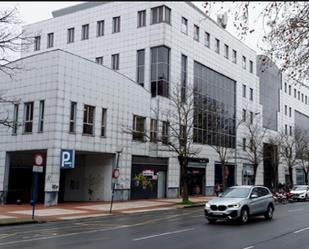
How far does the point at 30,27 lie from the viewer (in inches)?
2210

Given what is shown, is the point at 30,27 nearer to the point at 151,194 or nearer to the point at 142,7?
the point at 142,7

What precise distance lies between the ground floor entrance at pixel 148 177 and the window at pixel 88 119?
5844 mm

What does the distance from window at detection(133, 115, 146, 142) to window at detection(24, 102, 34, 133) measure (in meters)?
A: 9.21

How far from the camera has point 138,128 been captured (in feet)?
132

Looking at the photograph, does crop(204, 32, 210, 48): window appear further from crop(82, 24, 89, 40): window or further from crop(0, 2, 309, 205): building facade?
crop(82, 24, 89, 40): window

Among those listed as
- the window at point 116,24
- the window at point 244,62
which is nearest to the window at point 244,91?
the window at point 244,62

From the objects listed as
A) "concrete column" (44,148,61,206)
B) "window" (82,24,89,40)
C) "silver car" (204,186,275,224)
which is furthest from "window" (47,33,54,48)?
"silver car" (204,186,275,224)

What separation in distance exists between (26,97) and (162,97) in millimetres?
13823

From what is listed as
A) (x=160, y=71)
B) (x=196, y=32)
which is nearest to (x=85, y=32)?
(x=160, y=71)

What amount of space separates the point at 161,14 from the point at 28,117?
17.9m

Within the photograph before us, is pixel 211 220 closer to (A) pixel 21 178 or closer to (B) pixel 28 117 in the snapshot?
(B) pixel 28 117

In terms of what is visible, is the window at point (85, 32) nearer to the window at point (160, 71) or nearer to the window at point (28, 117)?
the window at point (160, 71)

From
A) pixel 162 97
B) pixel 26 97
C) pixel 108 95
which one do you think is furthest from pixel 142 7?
pixel 26 97

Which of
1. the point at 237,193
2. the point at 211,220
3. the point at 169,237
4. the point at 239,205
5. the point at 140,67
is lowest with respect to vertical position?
the point at 169,237
